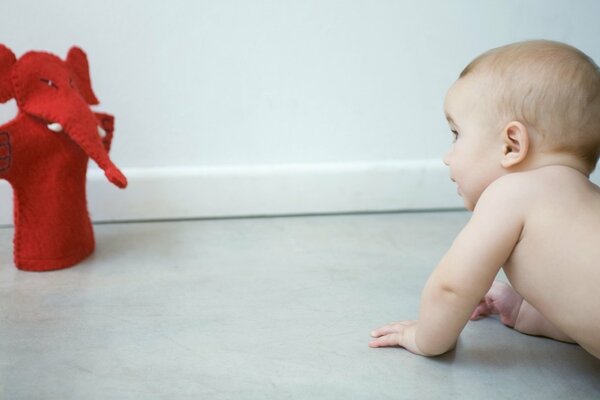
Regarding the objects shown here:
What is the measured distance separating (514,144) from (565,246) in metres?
0.13

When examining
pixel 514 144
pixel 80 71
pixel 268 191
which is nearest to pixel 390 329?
pixel 514 144

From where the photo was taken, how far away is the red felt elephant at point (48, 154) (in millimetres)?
984

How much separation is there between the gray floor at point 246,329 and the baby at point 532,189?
0.09m

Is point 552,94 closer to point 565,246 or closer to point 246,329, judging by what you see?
point 565,246

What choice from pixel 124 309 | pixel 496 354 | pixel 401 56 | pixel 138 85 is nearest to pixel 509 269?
pixel 496 354

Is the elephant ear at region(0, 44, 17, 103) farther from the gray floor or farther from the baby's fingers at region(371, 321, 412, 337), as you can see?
the baby's fingers at region(371, 321, 412, 337)

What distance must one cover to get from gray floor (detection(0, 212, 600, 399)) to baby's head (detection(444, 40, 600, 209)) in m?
0.25

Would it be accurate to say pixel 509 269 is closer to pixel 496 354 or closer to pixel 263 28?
pixel 496 354

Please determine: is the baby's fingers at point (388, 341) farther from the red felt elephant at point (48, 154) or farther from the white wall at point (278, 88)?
the white wall at point (278, 88)

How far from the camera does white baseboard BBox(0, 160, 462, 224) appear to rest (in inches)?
50.8

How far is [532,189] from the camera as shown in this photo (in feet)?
2.35

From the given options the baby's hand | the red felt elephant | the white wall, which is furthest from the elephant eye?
the baby's hand

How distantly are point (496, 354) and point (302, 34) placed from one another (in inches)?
28.8

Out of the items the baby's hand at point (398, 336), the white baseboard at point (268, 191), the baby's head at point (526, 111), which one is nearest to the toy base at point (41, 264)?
the white baseboard at point (268, 191)
